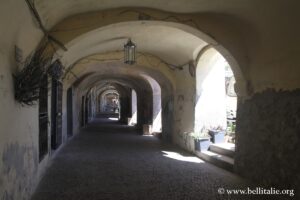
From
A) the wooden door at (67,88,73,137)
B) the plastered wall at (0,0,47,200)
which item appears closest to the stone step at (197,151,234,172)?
the plastered wall at (0,0,47,200)

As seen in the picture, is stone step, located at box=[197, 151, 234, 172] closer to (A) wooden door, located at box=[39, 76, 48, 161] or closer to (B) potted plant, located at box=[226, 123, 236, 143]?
(B) potted plant, located at box=[226, 123, 236, 143]

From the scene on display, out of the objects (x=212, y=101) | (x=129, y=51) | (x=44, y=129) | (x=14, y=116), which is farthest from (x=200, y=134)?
(x=14, y=116)

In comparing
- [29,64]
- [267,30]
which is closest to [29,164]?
[29,64]

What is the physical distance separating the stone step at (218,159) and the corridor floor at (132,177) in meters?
0.14

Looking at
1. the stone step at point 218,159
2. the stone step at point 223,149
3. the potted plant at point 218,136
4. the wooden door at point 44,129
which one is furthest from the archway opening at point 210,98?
the wooden door at point 44,129

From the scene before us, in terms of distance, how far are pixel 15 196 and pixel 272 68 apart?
375 cm

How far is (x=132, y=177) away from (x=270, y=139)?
234 centimetres

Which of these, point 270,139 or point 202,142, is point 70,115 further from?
point 270,139

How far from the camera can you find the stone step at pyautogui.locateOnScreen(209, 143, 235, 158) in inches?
270

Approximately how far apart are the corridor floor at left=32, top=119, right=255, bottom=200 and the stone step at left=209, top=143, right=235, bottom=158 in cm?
46

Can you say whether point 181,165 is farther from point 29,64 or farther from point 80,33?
point 29,64

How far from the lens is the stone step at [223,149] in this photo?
6853 mm

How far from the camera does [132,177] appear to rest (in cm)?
Answer: 564

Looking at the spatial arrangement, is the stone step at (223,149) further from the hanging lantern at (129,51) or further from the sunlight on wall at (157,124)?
the sunlight on wall at (157,124)
